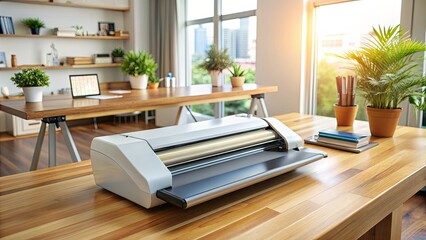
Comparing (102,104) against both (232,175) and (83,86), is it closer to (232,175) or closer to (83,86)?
(83,86)

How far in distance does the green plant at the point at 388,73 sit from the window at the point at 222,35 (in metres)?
3.15

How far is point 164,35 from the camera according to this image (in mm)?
6074

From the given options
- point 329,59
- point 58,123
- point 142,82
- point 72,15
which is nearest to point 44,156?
point 142,82

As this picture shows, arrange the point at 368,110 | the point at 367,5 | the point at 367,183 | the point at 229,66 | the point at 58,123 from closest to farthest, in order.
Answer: the point at 367,183
the point at 368,110
the point at 58,123
the point at 367,5
the point at 229,66

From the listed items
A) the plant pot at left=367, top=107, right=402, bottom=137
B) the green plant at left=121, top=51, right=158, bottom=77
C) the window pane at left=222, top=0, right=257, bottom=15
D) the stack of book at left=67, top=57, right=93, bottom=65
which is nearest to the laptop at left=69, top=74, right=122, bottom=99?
the green plant at left=121, top=51, right=158, bottom=77

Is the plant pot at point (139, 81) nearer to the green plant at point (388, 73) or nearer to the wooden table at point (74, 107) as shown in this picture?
the wooden table at point (74, 107)

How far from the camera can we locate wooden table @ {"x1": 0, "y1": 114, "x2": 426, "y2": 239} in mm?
842

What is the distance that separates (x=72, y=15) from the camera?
6.03 m

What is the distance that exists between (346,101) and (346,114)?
0.23 feet

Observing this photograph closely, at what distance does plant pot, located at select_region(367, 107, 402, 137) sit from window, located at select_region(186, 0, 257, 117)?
329 centimetres

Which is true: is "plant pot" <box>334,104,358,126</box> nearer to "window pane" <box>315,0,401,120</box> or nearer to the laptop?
"window pane" <box>315,0,401,120</box>

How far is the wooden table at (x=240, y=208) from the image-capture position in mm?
842

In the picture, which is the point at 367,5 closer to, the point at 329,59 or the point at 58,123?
the point at 329,59

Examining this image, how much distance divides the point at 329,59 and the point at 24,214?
3717 mm
